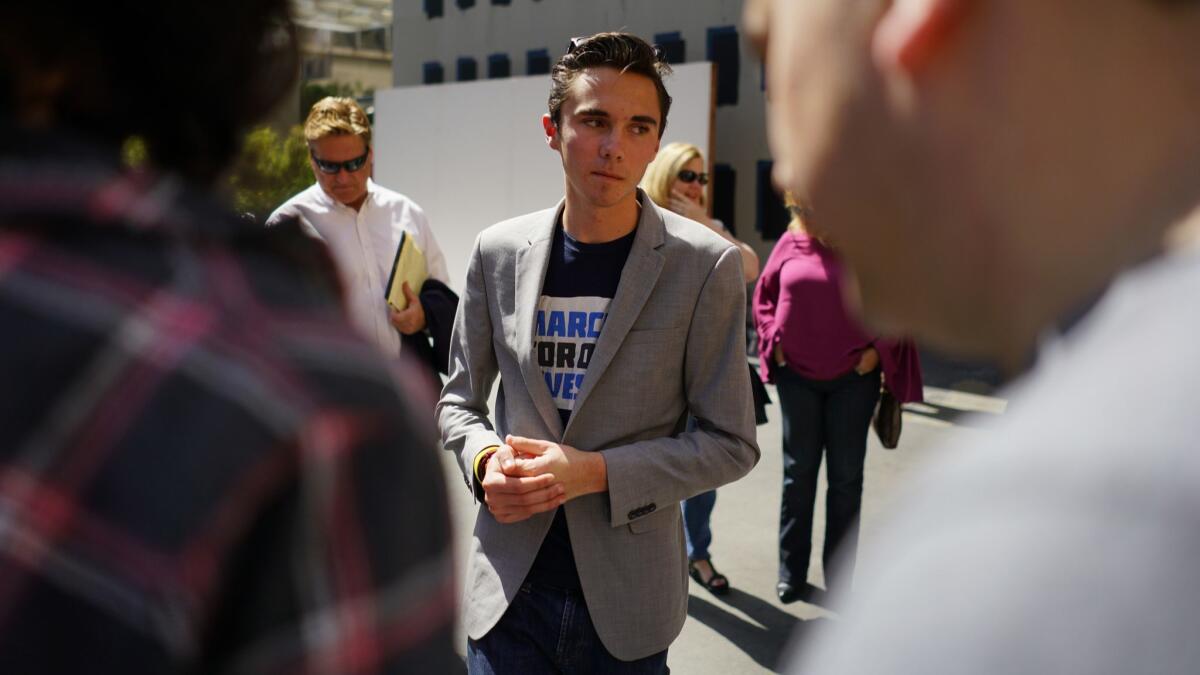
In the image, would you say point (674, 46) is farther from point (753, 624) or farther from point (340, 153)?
point (753, 624)

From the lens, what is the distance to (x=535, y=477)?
2074 millimetres

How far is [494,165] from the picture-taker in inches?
710

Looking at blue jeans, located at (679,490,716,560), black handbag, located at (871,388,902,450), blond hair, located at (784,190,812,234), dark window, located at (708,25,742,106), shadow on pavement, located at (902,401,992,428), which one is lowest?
shadow on pavement, located at (902,401,992,428)

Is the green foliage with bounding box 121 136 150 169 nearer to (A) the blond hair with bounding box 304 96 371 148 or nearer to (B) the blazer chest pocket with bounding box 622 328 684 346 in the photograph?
(B) the blazer chest pocket with bounding box 622 328 684 346

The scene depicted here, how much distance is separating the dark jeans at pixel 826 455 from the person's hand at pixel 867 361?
4cm

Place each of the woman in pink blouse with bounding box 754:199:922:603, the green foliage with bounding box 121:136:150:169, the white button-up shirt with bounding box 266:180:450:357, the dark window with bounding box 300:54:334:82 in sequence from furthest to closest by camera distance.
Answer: the woman in pink blouse with bounding box 754:199:922:603, the white button-up shirt with bounding box 266:180:450:357, the dark window with bounding box 300:54:334:82, the green foliage with bounding box 121:136:150:169

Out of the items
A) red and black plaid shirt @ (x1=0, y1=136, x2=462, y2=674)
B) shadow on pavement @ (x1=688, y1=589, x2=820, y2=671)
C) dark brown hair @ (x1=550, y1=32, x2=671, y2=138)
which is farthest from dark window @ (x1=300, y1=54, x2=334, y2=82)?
shadow on pavement @ (x1=688, y1=589, x2=820, y2=671)

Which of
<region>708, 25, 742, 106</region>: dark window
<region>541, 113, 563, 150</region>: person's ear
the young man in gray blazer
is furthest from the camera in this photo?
<region>708, 25, 742, 106</region>: dark window

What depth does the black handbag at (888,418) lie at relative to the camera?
5125mm

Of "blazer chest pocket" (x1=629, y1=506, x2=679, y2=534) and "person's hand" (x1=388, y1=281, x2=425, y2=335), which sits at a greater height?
"person's hand" (x1=388, y1=281, x2=425, y2=335)

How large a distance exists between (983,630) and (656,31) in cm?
2005

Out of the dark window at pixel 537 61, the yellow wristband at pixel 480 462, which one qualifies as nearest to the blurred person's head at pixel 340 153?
the yellow wristband at pixel 480 462

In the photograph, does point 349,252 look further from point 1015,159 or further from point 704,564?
point 1015,159

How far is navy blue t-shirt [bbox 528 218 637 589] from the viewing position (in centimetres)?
225
